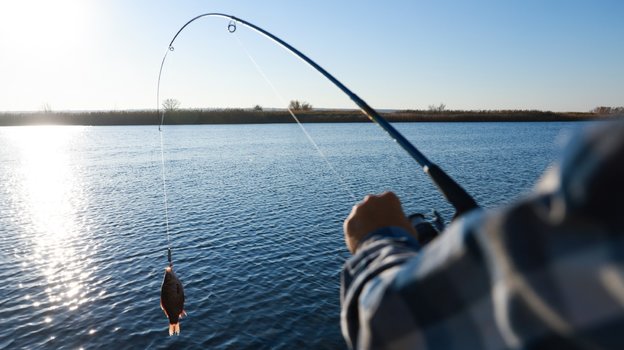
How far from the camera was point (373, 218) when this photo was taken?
1.77 m

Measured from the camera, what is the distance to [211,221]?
1905 centimetres

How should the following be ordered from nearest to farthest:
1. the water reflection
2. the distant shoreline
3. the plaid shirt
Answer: the plaid shirt < the water reflection < the distant shoreline

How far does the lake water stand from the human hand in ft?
3.83

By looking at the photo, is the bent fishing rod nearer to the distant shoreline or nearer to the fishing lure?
the fishing lure

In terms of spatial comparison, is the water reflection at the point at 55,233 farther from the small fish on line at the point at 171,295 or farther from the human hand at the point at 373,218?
→ the human hand at the point at 373,218

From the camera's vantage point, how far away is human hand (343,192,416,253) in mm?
1753

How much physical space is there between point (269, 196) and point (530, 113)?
102848 mm

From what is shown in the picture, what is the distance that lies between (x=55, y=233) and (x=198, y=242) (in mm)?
6785

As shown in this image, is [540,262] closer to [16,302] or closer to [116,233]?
[16,302]

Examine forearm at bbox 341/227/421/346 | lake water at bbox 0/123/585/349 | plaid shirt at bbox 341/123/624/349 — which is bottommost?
lake water at bbox 0/123/585/349

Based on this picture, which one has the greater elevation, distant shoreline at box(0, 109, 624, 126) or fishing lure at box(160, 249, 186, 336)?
distant shoreline at box(0, 109, 624, 126)

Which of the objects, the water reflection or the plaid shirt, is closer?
the plaid shirt

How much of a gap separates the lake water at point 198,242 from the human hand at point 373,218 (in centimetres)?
117

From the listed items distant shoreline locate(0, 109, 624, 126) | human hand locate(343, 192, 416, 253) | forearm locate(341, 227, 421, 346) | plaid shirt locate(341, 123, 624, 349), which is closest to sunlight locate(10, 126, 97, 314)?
human hand locate(343, 192, 416, 253)
